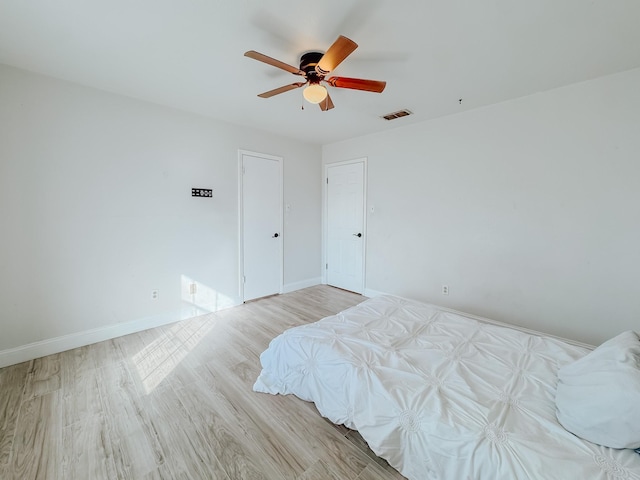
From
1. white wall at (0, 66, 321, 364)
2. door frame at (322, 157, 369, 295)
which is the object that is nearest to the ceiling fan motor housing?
white wall at (0, 66, 321, 364)

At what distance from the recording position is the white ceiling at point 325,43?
1.58 meters

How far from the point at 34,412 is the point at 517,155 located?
4605 millimetres

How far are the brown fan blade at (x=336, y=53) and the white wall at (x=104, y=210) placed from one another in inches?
83.7

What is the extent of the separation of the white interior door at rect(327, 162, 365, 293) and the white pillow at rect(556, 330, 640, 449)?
3.09 meters

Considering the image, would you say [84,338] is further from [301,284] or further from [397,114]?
[397,114]

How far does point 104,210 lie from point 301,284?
2876mm

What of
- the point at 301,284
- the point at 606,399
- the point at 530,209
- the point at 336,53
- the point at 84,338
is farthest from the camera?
the point at 301,284

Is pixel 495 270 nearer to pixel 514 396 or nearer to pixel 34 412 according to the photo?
pixel 514 396

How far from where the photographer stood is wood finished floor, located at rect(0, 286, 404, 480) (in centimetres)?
140

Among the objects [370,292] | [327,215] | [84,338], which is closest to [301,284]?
[370,292]

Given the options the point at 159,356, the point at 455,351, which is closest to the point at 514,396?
the point at 455,351

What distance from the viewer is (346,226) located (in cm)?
446

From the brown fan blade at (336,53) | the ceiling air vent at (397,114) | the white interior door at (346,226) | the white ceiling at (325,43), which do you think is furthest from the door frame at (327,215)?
the brown fan blade at (336,53)

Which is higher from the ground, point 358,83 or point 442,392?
point 358,83
